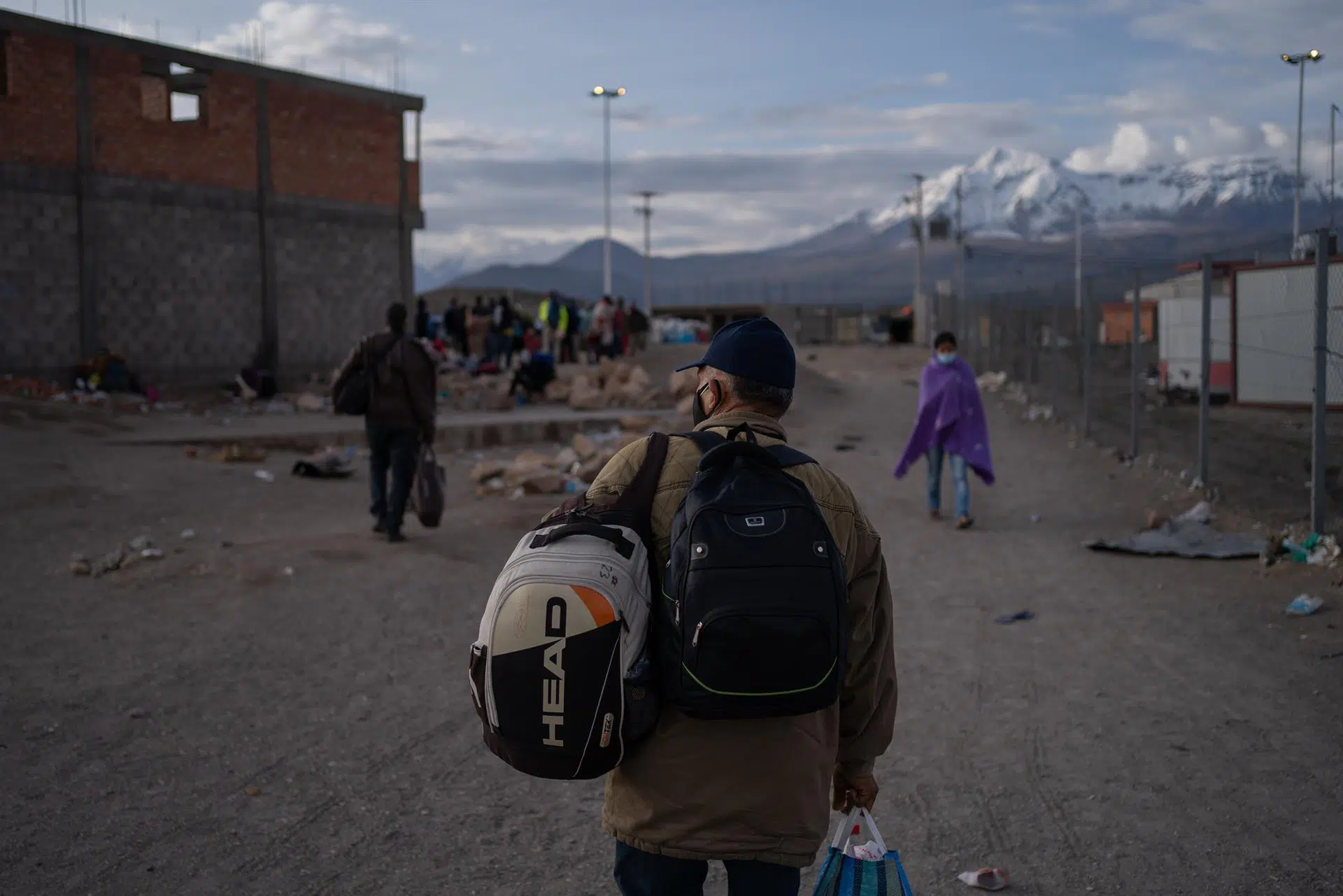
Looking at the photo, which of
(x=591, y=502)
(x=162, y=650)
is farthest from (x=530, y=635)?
(x=162, y=650)

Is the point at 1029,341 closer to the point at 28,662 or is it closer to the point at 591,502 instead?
the point at 28,662

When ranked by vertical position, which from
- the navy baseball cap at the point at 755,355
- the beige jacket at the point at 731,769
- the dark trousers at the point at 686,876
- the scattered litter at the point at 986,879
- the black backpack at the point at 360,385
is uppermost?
the navy baseball cap at the point at 755,355

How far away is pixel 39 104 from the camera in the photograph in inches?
902

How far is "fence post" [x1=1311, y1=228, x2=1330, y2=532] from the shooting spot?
842 cm

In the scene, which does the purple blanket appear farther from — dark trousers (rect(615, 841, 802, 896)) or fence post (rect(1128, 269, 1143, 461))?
dark trousers (rect(615, 841, 802, 896))

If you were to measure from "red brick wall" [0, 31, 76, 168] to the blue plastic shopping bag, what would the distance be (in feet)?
77.8

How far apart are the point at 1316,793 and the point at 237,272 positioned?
25.2m

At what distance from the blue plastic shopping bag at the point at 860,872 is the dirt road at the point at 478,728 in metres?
1.38

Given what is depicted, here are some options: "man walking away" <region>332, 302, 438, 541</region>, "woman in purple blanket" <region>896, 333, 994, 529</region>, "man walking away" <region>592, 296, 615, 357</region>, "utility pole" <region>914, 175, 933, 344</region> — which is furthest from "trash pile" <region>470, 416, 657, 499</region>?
"utility pole" <region>914, 175, 933, 344</region>

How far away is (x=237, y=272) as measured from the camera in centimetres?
2652

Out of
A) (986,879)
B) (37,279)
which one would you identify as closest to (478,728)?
(986,879)

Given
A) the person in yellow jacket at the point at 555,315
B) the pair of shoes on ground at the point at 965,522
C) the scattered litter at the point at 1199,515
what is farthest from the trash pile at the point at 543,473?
the person in yellow jacket at the point at 555,315

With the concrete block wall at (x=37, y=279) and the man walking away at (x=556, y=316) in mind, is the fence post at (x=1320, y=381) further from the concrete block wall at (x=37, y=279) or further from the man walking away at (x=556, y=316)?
the man walking away at (x=556, y=316)

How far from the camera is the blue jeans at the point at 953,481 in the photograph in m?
11.1
